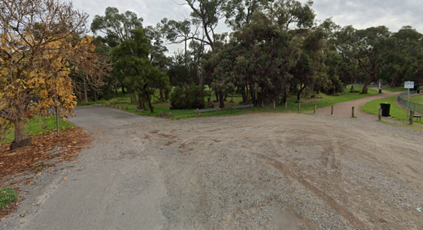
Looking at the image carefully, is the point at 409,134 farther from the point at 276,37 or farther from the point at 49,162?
the point at 49,162

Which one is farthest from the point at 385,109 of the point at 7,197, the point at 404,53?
the point at 404,53

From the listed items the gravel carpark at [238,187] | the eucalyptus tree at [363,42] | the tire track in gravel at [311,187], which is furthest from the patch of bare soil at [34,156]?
the eucalyptus tree at [363,42]

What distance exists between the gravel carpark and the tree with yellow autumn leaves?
2.99 meters

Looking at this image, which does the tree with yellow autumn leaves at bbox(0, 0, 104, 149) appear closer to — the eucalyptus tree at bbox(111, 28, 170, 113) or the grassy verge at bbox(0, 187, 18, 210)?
the grassy verge at bbox(0, 187, 18, 210)

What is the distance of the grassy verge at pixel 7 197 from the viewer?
4063 mm

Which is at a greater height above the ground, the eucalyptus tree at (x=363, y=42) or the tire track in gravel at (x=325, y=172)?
the eucalyptus tree at (x=363, y=42)

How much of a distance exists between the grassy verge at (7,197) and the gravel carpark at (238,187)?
0.24 metres

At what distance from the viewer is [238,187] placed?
4.77 meters

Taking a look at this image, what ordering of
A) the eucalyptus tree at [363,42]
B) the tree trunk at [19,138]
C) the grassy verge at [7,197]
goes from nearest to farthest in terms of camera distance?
1. the grassy verge at [7,197]
2. the tree trunk at [19,138]
3. the eucalyptus tree at [363,42]

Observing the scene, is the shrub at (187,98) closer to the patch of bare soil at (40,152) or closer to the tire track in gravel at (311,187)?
the patch of bare soil at (40,152)

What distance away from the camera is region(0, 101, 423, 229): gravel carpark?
141 inches

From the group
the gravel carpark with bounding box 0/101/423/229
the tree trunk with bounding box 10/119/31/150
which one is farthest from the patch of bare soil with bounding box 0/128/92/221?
the gravel carpark with bounding box 0/101/423/229

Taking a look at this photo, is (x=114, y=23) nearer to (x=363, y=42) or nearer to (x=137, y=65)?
(x=137, y=65)

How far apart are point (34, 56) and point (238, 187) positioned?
27.3ft
